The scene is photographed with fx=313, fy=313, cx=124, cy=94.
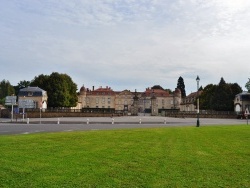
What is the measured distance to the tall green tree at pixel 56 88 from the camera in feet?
309

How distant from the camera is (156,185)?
22.0 ft

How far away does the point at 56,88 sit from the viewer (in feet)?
309

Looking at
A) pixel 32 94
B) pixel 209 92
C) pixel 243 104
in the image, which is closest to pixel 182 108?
pixel 209 92

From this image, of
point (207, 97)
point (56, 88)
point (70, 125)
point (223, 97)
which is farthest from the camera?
point (207, 97)

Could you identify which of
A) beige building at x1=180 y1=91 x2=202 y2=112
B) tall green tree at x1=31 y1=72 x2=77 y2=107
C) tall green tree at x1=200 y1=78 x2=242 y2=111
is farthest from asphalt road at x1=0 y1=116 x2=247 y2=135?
beige building at x1=180 y1=91 x2=202 y2=112

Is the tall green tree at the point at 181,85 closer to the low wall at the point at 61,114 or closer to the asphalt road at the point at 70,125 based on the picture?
the low wall at the point at 61,114

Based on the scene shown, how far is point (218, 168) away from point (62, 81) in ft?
293

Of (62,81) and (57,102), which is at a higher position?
(62,81)

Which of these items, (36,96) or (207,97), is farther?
(207,97)

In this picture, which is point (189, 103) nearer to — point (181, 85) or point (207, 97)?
point (181, 85)

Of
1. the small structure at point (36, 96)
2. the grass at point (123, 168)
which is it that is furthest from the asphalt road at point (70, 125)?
the small structure at point (36, 96)

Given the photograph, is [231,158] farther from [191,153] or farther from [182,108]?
[182,108]

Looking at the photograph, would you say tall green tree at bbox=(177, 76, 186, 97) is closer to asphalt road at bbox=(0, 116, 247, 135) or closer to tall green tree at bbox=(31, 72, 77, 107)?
tall green tree at bbox=(31, 72, 77, 107)

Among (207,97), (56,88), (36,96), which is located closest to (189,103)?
(207,97)
